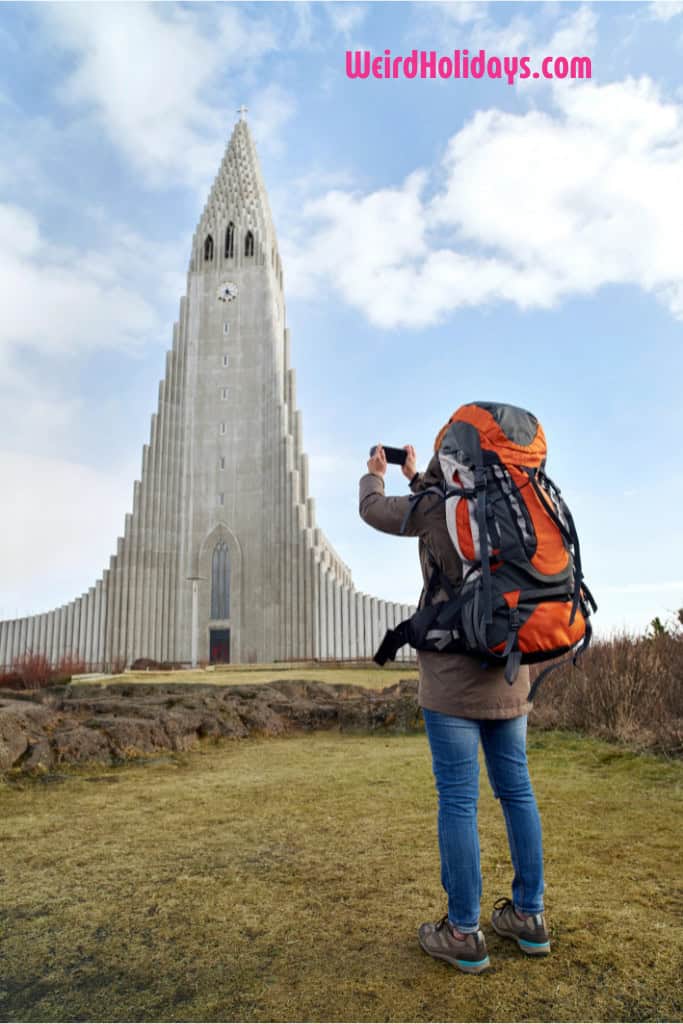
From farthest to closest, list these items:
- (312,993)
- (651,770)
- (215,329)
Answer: (215,329)
(651,770)
(312,993)

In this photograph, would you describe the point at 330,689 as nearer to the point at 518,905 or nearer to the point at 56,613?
the point at 518,905

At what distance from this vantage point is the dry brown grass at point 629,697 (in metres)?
6.09

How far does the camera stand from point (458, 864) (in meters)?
2.31

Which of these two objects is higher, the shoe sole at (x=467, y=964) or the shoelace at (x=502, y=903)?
the shoelace at (x=502, y=903)


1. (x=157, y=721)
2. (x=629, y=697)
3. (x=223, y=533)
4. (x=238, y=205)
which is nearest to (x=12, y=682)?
(x=157, y=721)

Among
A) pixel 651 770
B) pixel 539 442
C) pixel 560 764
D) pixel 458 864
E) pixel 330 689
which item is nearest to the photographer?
pixel 458 864

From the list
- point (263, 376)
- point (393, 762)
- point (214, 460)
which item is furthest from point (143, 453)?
point (393, 762)

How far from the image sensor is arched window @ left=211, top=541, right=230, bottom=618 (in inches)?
1395

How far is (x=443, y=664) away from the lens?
2430mm

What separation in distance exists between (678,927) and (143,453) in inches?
1415

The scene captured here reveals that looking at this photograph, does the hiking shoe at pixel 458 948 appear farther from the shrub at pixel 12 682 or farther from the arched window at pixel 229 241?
the arched window at pixel 229 241

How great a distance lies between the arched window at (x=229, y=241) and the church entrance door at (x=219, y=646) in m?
19.9

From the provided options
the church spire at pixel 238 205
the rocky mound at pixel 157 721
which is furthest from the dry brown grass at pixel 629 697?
the church spire at pixel 238 205

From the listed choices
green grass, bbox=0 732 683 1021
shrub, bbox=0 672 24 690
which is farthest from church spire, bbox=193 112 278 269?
green grass, bbox=0 732 683 1021
